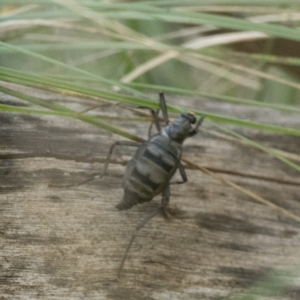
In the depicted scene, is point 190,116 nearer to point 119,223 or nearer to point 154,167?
point 154,167

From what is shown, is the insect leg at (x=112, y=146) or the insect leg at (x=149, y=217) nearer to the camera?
the insect leg at (x=149, y=217)

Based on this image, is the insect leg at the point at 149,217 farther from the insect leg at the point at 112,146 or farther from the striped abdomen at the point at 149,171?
the insect leg at the point at 112,146

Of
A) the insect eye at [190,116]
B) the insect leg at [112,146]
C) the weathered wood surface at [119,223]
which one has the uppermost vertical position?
the insect eye at [190,116]

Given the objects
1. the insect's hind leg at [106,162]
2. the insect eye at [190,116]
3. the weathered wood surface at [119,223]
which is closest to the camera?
the weathered wood surface at [119,223]

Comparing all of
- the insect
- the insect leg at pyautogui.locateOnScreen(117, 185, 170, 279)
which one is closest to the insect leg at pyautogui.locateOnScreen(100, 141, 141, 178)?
the insect

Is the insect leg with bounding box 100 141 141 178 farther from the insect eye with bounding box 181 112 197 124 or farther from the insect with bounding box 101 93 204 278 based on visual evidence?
the insect eye with bounding box 181 112 197 124

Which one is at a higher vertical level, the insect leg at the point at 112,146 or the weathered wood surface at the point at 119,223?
the insect leg at the point at 112,146

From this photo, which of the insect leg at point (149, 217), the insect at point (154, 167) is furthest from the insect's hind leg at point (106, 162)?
the insect leg at point (149, 217)

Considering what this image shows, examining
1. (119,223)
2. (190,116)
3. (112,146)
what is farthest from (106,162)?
(190,116)
